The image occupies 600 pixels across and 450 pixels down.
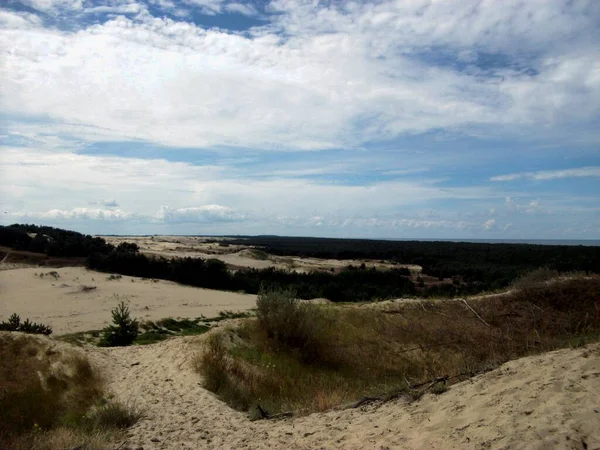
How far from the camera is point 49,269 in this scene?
3678cm

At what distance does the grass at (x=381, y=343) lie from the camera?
9.68 meters

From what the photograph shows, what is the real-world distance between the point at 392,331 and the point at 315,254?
63577 millimetres

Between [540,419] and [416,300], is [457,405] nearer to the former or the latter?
[540,419]

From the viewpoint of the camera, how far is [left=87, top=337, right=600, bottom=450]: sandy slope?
531cm

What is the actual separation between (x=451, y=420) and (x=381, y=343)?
958cm

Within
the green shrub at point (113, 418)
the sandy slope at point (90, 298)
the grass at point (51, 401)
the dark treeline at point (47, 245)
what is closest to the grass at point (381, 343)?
the green shrub at point (113, 418)

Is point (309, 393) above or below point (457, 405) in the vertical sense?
below

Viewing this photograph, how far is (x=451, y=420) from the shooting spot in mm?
6102

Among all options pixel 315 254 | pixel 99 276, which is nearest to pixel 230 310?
pixel 99 276

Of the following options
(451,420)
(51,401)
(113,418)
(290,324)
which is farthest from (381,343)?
(451,420)

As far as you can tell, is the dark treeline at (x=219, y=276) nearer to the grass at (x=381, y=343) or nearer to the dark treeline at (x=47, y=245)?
the dark treeline at (x=47, y=245)

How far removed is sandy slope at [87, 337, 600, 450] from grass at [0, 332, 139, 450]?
608 millimetres

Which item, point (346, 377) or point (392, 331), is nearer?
point (346, 377)

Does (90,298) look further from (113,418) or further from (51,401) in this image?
(113,418)
